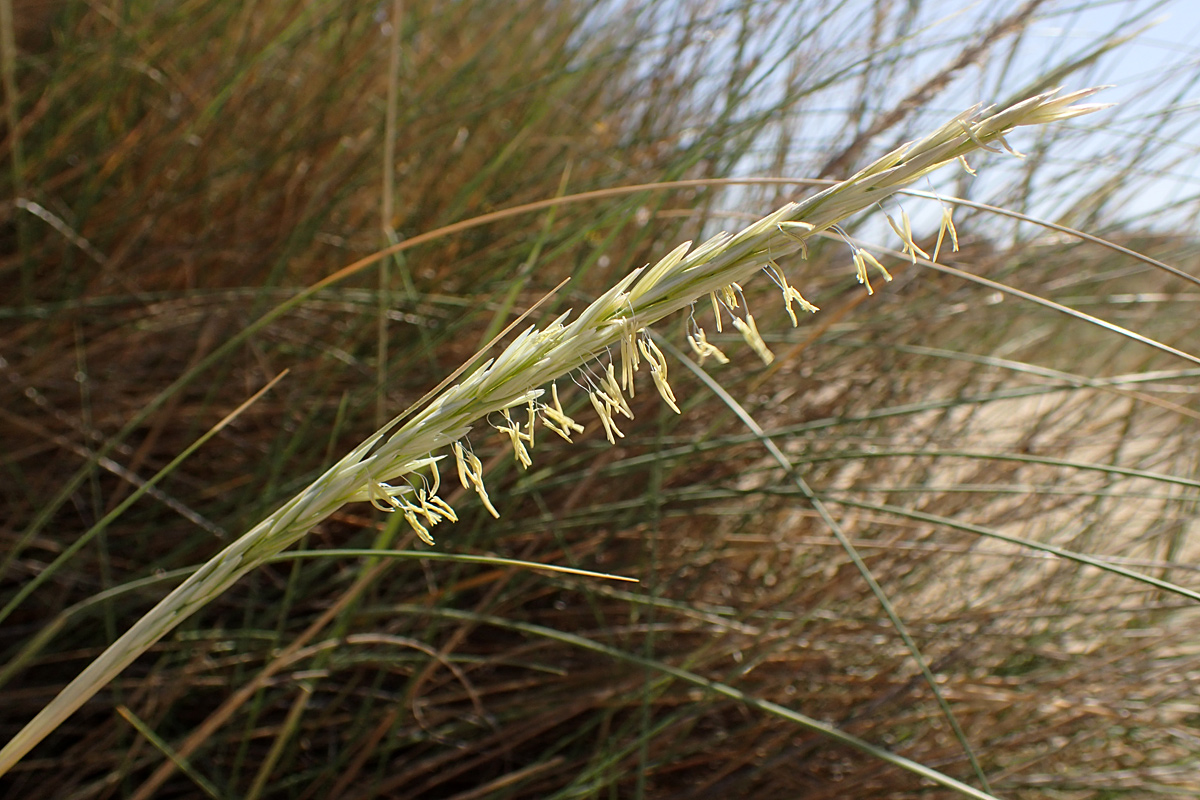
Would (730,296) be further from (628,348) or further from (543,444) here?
(543,444)

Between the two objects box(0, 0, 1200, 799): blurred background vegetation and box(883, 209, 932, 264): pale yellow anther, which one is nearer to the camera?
box(883, 209, 932, 264): pale yellow anther

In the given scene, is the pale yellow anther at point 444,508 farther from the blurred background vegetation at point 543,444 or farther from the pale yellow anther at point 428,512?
the blurred background vegetation at point 543,444

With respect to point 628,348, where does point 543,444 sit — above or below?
below

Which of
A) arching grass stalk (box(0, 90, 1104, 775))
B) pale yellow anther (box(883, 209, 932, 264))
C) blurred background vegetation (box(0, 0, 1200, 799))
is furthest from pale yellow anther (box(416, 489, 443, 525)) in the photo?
blurred background vegetation (box(0, 0, 1200, 799))

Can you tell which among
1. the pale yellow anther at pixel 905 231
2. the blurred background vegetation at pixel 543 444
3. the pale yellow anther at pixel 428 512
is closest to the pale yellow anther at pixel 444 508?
the pale yellow anther at pixel 428 512

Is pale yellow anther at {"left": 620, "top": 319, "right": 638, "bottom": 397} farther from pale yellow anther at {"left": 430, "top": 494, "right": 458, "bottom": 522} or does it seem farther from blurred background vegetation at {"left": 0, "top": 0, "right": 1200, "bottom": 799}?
blurred background vegetation at {"left": 0, "top": 0, "right": 1200, "bottom": 799}

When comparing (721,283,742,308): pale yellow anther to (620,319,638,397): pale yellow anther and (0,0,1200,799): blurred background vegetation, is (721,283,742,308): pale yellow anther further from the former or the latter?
(0,0,1200,799): blurred background vegetation

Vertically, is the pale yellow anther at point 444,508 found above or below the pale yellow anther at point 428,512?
below

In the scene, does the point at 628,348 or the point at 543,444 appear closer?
the point at 628,348

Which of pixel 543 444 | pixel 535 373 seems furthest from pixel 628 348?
pixel 543 444

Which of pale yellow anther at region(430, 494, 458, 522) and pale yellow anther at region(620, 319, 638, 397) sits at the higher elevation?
pale yellow anther at region(620, 319, 638, 397)
